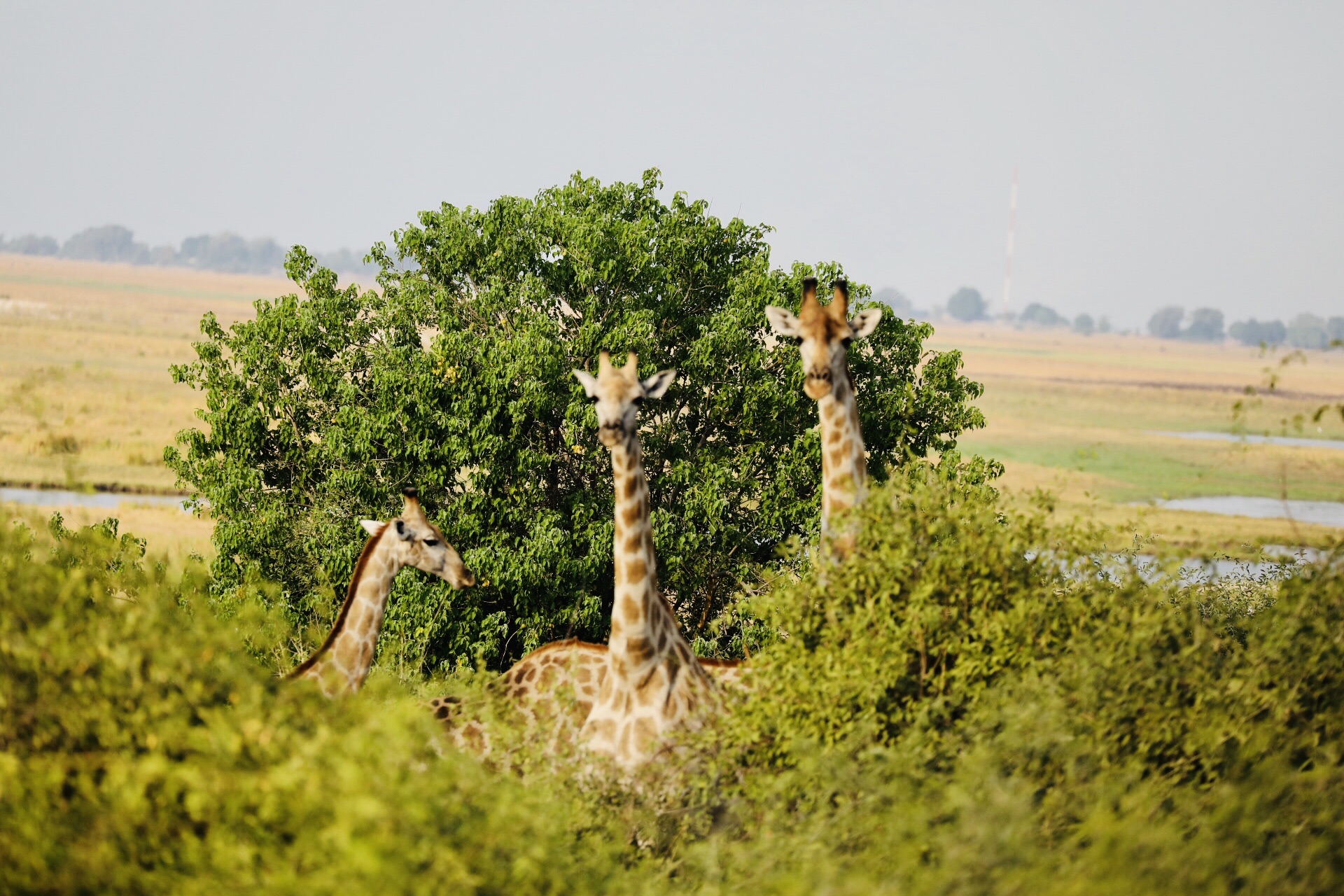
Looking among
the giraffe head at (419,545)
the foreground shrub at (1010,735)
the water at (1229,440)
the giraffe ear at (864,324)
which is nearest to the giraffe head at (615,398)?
the foreground shrub at (1010,735)

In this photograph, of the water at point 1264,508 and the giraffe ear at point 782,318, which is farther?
the water at point 1264,508

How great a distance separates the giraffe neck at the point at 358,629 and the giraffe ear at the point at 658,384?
3.39 metres

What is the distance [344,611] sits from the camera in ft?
38.2

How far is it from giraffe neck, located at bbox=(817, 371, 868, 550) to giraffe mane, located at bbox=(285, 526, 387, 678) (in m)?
4.64

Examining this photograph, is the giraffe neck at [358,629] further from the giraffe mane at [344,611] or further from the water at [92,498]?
the water at [92,498]

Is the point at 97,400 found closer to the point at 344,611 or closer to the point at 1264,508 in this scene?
the point at 344,611

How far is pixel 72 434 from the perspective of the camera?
44156 mm

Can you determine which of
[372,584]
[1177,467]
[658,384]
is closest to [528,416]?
[372,584]

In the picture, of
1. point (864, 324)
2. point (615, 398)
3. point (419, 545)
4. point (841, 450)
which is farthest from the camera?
point (419, 545)

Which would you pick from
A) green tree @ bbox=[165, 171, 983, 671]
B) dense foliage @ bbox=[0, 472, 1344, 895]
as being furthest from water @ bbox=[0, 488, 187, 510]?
dense foliage @ bbox=[0, 472, 1344, 895]

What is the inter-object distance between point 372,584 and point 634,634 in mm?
3072

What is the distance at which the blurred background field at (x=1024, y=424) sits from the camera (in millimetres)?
31406

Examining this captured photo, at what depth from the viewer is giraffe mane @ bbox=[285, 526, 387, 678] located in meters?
11.4

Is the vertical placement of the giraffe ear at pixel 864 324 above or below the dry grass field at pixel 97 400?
above
